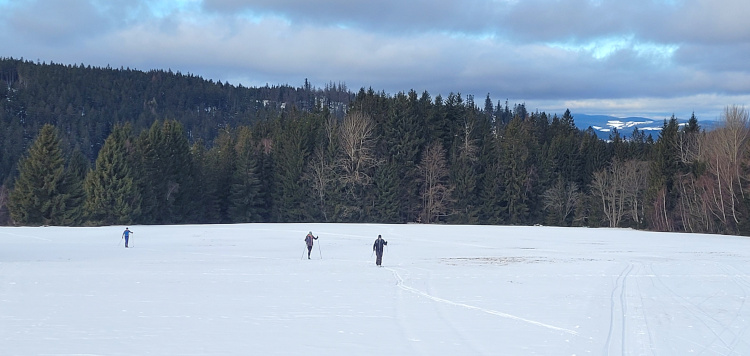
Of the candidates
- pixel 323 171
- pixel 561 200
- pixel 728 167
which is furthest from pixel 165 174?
pixel 728 167

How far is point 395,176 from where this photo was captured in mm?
80625

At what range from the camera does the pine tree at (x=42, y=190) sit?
66688mm

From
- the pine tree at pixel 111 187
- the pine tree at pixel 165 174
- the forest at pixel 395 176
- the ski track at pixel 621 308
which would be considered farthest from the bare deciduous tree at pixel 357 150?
the ski track at pixel 621 308

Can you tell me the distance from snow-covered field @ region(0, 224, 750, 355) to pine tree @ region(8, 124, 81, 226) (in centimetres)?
2718

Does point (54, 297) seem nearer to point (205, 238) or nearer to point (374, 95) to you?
point (205, 238)

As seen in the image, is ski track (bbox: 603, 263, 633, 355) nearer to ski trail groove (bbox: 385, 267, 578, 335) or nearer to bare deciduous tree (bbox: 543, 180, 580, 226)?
ski trail groove (bbox: 385, 267, 578, 335)

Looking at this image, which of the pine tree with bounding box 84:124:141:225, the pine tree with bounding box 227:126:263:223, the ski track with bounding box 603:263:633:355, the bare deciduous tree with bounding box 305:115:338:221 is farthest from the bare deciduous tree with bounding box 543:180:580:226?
the ski track with bounding box 603:263:633:355

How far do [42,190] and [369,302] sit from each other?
182ft

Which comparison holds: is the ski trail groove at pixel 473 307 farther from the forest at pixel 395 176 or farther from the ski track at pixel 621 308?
the forest at pixel 395 176

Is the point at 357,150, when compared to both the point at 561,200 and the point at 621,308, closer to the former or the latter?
the point at 561,200

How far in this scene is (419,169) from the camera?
83375mm

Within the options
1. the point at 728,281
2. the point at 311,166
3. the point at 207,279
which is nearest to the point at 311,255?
the point at 207,279

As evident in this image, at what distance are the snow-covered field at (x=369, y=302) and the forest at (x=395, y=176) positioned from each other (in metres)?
29.3

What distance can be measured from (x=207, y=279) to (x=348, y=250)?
16.2 metres
